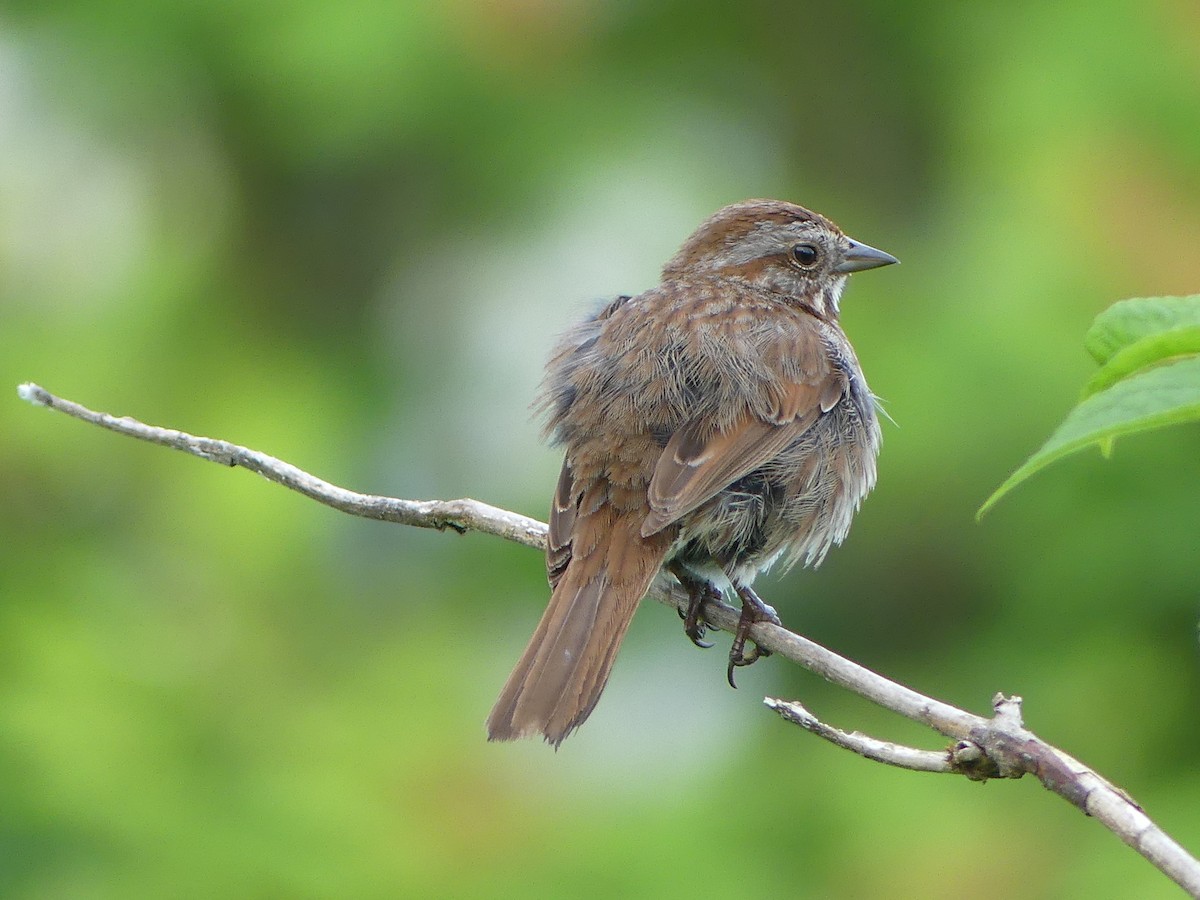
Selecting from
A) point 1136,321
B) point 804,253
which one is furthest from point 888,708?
point 804,253

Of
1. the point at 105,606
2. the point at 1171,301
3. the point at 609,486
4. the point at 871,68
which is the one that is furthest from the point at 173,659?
the point at 871,68

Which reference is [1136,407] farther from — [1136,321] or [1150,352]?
[1136,321]

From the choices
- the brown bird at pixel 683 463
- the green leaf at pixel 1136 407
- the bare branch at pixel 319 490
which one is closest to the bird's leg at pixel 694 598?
the brown bird at pixel 683 463

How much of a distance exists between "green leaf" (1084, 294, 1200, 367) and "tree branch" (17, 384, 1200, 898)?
28.2 inches

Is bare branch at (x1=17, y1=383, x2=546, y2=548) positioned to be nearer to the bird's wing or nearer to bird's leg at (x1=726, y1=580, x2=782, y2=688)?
the bird's wing

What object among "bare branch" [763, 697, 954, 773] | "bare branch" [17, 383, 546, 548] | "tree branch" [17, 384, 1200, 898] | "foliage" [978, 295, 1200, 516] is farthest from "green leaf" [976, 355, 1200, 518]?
"bare branch" [17, 383, 546, 548]

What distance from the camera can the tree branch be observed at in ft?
6.77

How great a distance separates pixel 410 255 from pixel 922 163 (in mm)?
3076

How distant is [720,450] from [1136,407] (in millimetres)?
2578

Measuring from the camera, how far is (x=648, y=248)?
7625 mm

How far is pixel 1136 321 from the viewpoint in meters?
1.63

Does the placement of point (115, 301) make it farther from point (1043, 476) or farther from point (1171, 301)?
point (1171, 301)

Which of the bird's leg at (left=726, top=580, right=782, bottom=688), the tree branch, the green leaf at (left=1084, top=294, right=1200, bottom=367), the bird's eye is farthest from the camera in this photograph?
the bird's eye

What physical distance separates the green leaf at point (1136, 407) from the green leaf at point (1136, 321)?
2.1 inches
